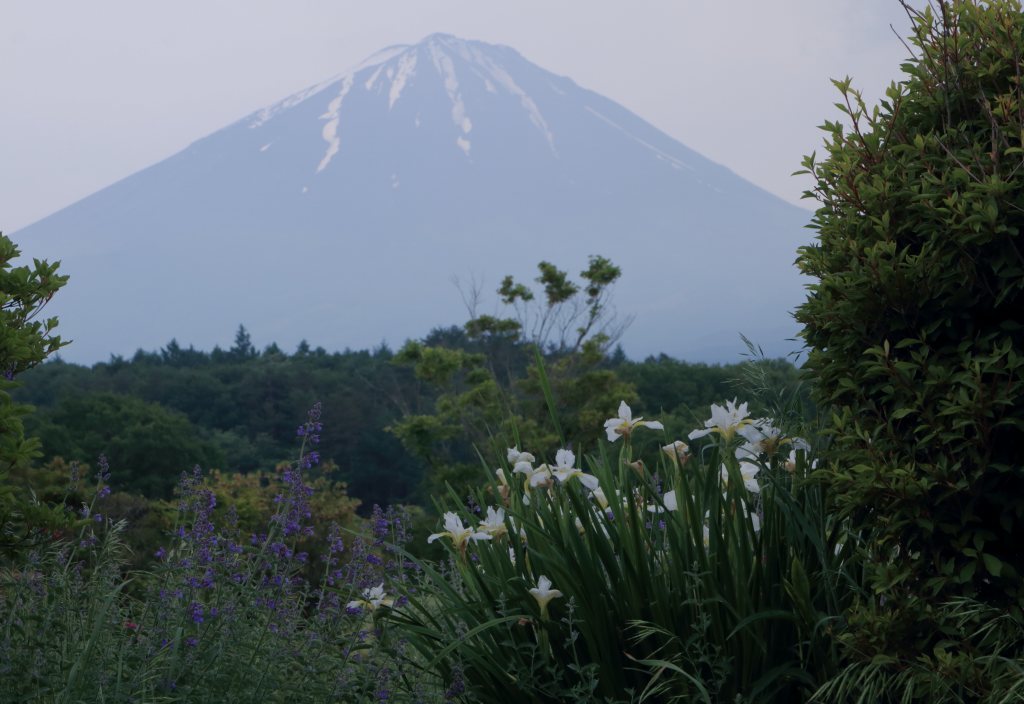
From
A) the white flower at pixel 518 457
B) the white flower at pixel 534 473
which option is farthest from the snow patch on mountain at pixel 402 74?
the white flower at pixel 534 473

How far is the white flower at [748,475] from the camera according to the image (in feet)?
12.1

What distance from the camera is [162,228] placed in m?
151

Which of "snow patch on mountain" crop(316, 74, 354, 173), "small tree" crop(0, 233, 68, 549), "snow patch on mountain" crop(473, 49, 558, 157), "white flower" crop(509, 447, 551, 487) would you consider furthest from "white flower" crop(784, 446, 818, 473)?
"snow patch on mountain" crop(316, 74, 354, 173)

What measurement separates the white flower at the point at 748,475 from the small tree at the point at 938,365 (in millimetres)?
519

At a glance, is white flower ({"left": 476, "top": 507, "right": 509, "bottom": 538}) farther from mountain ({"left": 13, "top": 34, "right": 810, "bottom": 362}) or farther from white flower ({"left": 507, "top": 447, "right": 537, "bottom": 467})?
mountain ({"left": 13, "top": 34, "right": 810, "bottom": 362})

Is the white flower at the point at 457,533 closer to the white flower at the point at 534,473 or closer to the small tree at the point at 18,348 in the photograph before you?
the white flower at the point at 534,473

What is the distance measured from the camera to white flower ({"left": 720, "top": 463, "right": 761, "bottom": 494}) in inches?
145

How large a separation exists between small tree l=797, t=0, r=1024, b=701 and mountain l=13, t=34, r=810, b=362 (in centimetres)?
11192

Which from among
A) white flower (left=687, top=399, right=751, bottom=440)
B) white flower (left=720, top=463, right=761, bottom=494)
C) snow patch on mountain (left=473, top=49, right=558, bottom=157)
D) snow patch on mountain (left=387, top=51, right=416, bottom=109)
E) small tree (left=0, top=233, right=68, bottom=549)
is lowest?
white flower (left=720, top=463, right=761, bottom=494)

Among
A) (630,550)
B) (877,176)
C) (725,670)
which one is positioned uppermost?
(877,176)

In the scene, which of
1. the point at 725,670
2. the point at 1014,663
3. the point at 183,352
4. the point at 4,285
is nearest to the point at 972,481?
the point at 1014,663

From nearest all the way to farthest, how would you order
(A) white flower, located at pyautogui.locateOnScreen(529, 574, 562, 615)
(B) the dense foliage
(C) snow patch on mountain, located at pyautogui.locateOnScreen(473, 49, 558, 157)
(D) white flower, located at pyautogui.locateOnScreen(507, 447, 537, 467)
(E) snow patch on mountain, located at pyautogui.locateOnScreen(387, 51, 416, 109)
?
(A) white flower, located at pyautogui.locateOnScreen(529, 574, 562, 615), (D) white flower, located at pyautogui.locateOnScreen(507, 447, 537, 467), (B) the dense foliage, (C) snow patch on mountain, located at pyautogui.locateOnScreen(473, 49, 558, 157), (E) snow patch on mountain, located at pyautogui.locateOnScreen(387, 51, 416, 109)

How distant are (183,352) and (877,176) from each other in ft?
150

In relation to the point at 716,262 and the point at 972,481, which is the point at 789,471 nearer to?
the point at 972,481
